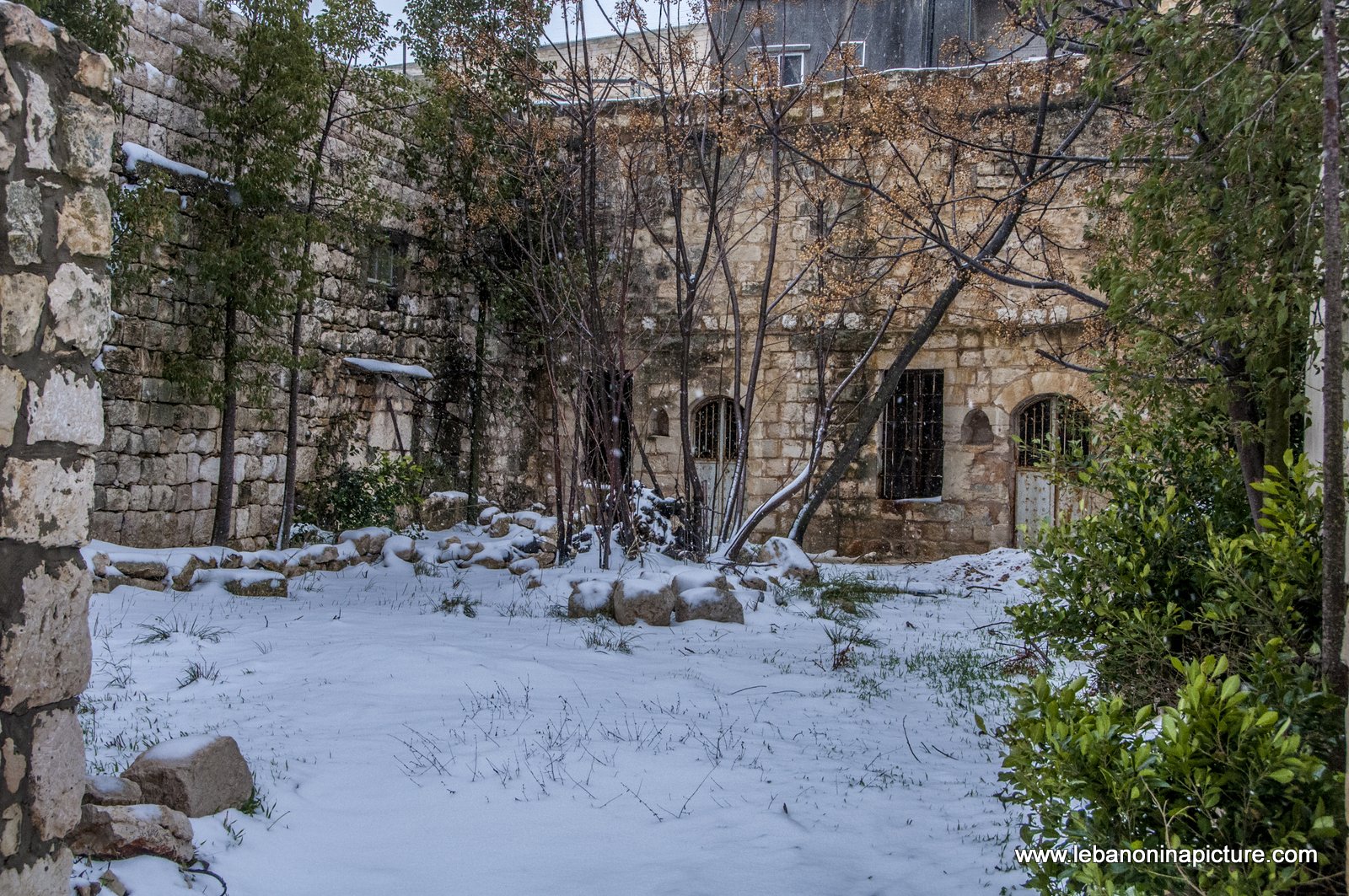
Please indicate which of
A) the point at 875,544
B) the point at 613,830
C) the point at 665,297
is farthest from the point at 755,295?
the point at 613,830

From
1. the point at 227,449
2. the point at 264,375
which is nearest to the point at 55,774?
the point at 227,449

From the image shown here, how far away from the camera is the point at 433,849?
124 inches

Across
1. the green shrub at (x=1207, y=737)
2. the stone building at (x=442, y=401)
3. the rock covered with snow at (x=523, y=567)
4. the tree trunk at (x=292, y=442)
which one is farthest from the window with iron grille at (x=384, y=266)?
the green shrub at (x=1207, y=737)

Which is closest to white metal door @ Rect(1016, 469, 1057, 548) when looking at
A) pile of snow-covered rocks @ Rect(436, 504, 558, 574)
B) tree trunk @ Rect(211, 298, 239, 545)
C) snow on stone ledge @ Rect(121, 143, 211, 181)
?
pile of snow-covered rocks @ Rect(436, 504, 558, 574)

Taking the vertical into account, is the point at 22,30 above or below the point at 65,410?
above

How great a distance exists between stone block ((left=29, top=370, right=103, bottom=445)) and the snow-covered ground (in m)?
1.16

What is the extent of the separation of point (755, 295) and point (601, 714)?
7.67 meters

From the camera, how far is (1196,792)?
6.35ft

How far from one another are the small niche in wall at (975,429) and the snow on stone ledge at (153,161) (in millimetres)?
7298

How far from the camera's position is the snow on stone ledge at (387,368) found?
992 cm

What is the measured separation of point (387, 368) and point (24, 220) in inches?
314

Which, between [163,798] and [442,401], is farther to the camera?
[442,401]

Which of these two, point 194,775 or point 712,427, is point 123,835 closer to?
point 194,775

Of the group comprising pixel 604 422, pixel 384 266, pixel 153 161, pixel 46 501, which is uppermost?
pixel 153 161
